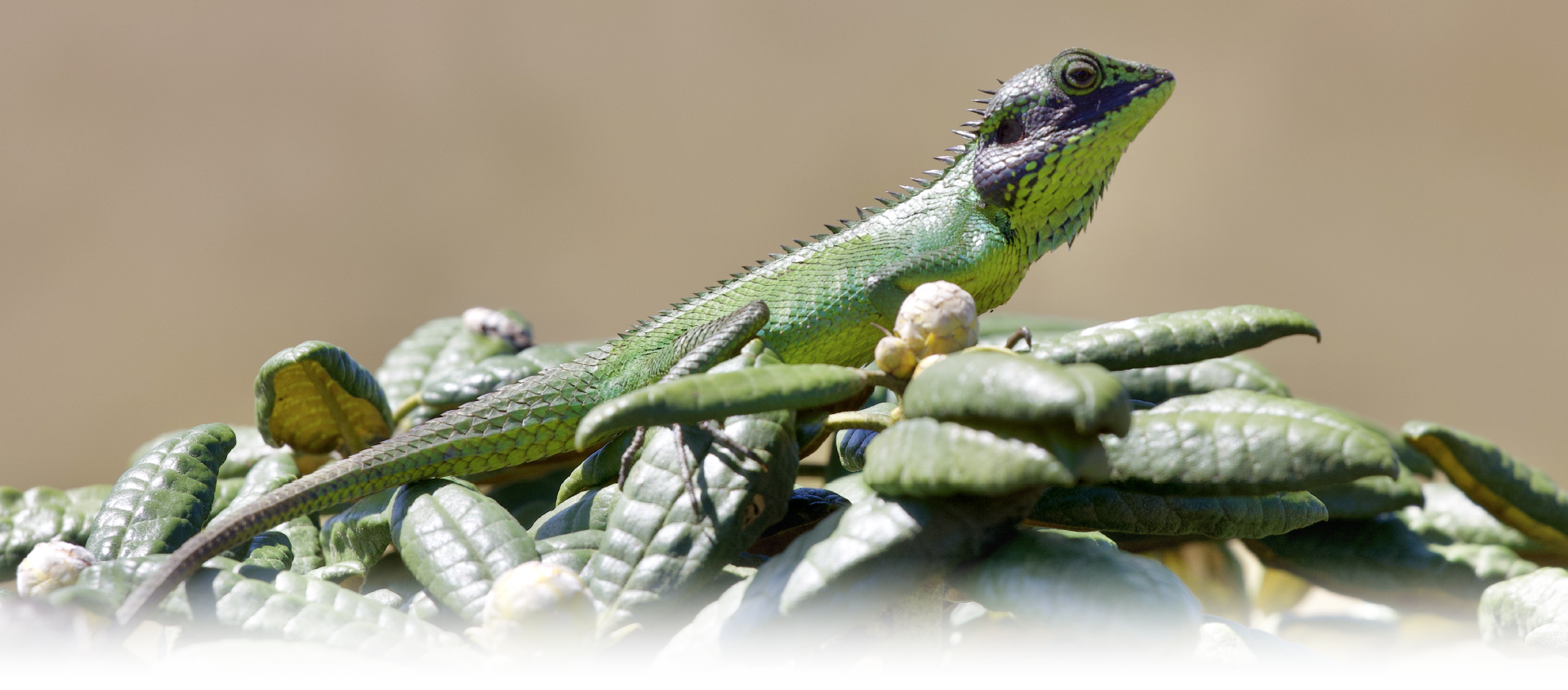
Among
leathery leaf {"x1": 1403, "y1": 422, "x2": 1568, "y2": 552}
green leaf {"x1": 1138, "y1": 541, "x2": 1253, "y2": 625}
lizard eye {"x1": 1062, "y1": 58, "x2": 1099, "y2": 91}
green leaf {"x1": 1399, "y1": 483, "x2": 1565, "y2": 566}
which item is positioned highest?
lizard eye {"x1": 1062, "y1": 58, "x2": 1099, "y2": 91}

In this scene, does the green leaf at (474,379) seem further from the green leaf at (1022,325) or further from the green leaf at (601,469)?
the green leaf at (1022,325)

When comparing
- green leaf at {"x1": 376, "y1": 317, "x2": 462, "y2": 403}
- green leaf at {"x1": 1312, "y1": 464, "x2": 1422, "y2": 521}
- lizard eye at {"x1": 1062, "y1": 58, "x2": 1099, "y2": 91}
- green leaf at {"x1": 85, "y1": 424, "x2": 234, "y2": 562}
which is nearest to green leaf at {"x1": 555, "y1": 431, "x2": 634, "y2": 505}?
Answer: green leaf at {"x1": 85, "y1": 424, "x2": 234, "y2": 562}

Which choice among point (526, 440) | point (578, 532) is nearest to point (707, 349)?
point (526, 440)

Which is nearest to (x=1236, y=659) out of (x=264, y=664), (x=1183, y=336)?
(x=1183, y=336)

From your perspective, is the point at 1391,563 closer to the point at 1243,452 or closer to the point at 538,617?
the point at 1243,452

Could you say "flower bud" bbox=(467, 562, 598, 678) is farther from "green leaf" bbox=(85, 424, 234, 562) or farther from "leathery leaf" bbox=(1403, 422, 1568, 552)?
"leathery leaf" bbox=(1403, 422, 1568, 552)

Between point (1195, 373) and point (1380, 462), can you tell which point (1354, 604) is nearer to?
point (1195, 373)
